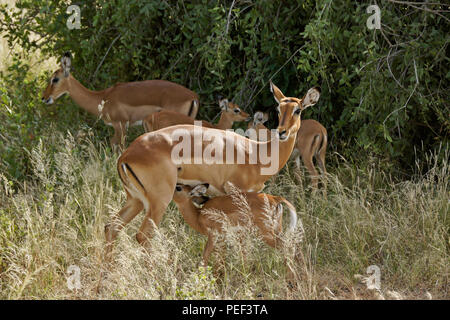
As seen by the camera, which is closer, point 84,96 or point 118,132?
point 118,132

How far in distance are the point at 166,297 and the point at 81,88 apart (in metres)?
3.98

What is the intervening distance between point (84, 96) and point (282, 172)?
2.30 m

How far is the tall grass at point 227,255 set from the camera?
416 centimetres

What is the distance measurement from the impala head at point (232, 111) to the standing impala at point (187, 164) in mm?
1401

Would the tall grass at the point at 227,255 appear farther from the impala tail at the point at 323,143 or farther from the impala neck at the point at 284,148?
the impala tail at the point at 323,143

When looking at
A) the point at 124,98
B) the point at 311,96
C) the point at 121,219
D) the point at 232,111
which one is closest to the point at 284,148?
Answer: the point at 311,96

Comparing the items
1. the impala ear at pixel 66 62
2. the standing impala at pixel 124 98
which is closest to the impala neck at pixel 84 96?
the standing impala at pixel 124 98

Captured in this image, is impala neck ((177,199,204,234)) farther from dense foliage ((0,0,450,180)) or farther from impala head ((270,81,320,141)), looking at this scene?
dense foliage ((0,0,450,180))

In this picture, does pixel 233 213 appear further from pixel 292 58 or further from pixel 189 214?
pixel 292 58

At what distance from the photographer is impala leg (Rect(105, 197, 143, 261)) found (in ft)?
15.1

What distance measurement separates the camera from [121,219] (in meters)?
4.68

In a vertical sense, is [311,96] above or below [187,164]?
above

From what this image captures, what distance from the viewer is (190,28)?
258 inches

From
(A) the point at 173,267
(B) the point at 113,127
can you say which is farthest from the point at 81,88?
(A) the point at 173,267
